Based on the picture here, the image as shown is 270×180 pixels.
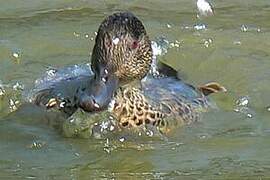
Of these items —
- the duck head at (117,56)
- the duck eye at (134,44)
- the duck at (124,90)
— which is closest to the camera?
the duck head at (117,56)

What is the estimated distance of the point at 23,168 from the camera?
6773 mm

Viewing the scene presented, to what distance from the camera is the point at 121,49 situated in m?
7.83

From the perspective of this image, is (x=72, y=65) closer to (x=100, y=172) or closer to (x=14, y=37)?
(x=14, y=37)

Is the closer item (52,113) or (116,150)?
(116,150)

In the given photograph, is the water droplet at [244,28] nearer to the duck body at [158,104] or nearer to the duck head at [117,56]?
the duck body at [158,104]

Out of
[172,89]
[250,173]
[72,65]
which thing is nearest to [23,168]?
[250,173]

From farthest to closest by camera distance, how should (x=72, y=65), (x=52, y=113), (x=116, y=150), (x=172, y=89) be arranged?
(x=72, y=65) → (x=172, y=89) → (x=52, y=113) → (x=116, y=150)

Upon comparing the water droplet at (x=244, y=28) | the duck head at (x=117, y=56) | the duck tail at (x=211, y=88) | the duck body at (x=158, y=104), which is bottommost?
the duck body at (x=158, y=104)

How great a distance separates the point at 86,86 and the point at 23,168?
3.03ft

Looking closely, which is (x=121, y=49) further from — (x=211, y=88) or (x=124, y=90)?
(x=211, y=88)

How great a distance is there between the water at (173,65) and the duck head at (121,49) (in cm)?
56

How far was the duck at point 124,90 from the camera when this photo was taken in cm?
744

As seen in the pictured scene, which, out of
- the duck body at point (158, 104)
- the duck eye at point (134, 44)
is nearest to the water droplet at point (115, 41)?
the duck eye at point (134, 44)

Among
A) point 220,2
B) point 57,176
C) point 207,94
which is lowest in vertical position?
point 57,176
